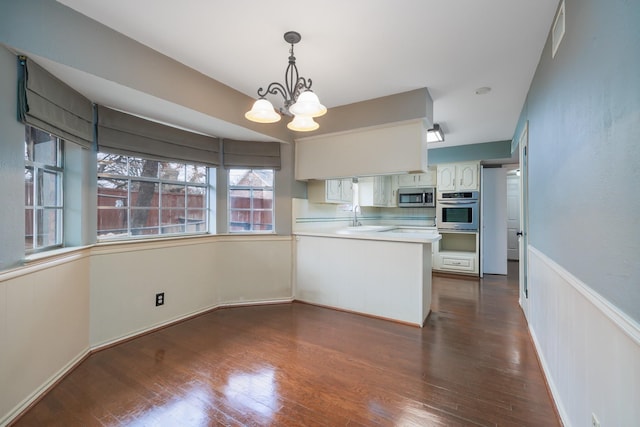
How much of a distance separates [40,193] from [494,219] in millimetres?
6487

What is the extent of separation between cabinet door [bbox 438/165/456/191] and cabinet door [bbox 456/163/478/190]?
9cm

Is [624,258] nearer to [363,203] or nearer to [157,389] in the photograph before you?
[157,389]

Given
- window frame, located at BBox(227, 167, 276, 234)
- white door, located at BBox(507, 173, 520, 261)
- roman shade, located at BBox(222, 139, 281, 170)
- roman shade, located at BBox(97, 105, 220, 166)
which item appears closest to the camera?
roman shade, located at BBox(97, 105, 220, 166)

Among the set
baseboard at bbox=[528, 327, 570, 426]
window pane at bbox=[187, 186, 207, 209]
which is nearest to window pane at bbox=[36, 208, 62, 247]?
window pane at bbox=[187, 186, 207, 209]

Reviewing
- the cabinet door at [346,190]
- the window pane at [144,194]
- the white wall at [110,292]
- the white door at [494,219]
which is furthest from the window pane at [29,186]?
the white door at [494,219]

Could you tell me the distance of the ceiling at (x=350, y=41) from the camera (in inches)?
70.6

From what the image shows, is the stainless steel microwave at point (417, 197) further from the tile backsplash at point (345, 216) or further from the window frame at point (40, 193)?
the window frame at point (40, 193)

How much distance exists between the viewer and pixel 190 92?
2529 mm

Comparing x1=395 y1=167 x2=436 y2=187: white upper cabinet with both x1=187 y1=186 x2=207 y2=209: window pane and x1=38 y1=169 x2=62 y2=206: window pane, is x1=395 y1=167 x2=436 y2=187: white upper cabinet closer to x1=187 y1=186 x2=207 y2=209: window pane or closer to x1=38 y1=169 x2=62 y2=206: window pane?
x1=187 y1=186 x2=207 y2=209: window pane

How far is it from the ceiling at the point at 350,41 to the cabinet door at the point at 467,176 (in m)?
2.35

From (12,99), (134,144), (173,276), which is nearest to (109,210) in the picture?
(134,144)

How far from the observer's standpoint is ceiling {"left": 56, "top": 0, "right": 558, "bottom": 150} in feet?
5.88

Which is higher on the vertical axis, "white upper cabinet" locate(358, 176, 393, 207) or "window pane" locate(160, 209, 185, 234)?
"white upper cabinet" locate(358, 176, 393, 207)

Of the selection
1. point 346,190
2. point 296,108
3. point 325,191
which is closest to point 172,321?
point 325,191
